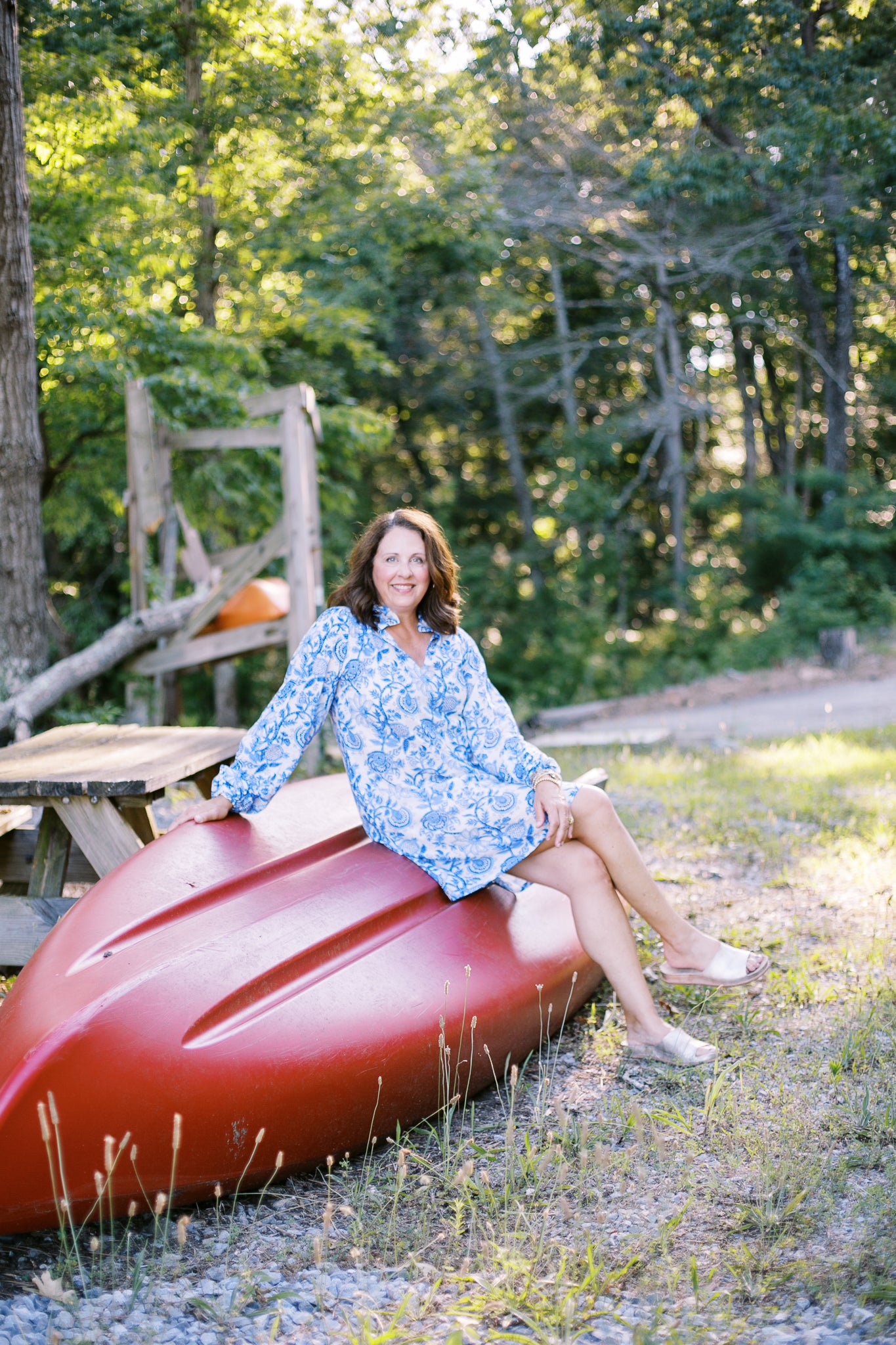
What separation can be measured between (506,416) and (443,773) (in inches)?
495

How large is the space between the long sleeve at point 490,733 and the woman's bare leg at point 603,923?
24 centimetres

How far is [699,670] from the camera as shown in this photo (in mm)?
12500

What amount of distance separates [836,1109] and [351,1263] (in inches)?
44.5

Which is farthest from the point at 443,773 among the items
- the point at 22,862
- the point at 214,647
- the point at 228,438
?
the point at 228,438

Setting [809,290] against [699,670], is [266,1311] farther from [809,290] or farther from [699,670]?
[809,290]

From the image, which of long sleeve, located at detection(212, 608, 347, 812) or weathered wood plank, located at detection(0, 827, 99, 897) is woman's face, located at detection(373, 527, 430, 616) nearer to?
long sleeve, located at detection(212, 608, 347, 812)

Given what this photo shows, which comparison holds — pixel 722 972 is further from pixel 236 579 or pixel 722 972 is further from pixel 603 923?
pixel 236 579

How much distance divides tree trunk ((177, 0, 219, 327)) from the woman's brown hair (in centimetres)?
561

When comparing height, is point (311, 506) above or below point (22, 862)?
above

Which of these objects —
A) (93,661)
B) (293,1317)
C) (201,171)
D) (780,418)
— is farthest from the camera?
(780,418)

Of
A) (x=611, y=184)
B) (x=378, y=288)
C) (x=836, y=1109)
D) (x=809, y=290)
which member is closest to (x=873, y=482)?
(x=809, y=290)

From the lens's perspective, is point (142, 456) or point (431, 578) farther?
point (142, 456)

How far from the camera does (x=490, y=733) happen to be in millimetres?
2879

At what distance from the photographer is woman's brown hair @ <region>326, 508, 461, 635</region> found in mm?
2865
